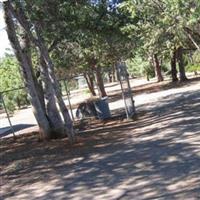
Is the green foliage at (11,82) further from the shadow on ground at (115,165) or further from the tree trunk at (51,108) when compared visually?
the shadow on ground at (115,165)

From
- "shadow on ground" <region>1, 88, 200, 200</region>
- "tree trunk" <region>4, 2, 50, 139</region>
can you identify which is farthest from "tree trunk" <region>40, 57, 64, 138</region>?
"shadow on ground" <region>1, 88, 200, 200</region>

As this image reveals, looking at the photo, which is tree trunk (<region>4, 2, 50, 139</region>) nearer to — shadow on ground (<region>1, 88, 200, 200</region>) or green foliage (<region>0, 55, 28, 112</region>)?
shadow on ground (<region>1, 88, 200, 200</region>)

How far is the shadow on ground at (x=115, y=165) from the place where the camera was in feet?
26.3

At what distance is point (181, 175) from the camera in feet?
27.1

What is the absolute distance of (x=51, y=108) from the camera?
1719cm

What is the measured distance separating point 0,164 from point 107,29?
7.78 m

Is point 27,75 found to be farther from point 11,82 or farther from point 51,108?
point 11,82

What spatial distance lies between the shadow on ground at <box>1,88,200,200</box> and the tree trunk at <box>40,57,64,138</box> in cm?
103

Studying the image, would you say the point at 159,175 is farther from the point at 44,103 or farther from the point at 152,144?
the point at 44,103

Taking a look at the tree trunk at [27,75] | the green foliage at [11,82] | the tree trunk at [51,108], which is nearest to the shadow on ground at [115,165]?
the tree trunk at [27,75]

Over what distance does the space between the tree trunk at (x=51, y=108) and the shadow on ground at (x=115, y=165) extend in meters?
1.03

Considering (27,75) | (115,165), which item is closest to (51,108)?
(27,75)

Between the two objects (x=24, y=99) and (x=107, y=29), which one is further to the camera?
(x=24, y=99)

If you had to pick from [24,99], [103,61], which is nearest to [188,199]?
[103,61]
